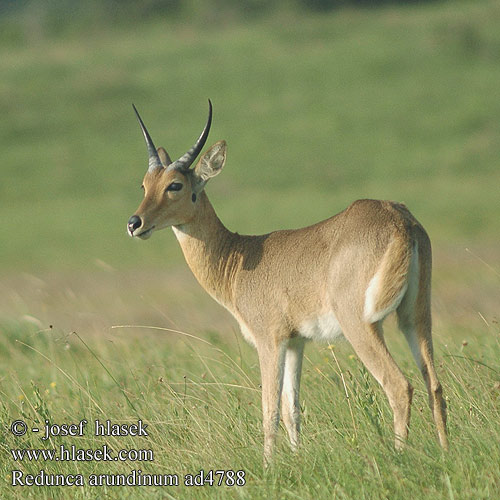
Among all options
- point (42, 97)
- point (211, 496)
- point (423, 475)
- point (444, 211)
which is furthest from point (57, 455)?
point (42, 97)

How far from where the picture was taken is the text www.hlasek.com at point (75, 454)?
20.8ft

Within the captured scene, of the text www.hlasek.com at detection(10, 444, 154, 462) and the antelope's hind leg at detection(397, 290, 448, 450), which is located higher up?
the antelope's hind leg at detection(397, 290, 448, 450)

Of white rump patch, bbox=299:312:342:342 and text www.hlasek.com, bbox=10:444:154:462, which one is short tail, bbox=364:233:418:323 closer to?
white rump patch, bbox=299:312:342:342

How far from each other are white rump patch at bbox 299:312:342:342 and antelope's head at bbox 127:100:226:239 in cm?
135

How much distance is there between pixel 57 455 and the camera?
651cm

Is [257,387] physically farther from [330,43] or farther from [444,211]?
[330,43]

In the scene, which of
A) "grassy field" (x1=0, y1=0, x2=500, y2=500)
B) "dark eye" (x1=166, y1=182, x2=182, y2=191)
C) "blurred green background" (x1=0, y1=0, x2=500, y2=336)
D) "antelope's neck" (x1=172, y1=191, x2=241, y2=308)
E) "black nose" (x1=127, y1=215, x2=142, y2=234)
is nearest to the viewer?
"grassy field" (x1=0, y1=0, x2=500, y2=500)

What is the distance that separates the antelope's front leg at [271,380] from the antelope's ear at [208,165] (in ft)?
4.77

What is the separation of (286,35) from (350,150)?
1507cm

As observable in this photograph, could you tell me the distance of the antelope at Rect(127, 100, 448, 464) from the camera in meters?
6.31

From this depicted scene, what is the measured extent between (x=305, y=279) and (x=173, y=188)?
1.28m

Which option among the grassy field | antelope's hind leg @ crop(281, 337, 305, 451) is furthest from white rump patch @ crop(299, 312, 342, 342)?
the grassy field

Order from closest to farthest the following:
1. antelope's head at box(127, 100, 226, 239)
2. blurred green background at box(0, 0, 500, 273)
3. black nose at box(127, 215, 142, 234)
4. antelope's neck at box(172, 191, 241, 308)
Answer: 1. black nose at box(127, 215, 142, 234)
2. antelope's head at box(127, 100, 226, 239)
3. antelope's neck at box(172, 191, 241, 308)
4. blurred green background at box(0, 0, 500, 273)

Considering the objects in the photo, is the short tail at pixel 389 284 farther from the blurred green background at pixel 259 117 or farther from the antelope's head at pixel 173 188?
the blurred green background at pixel 259 117
